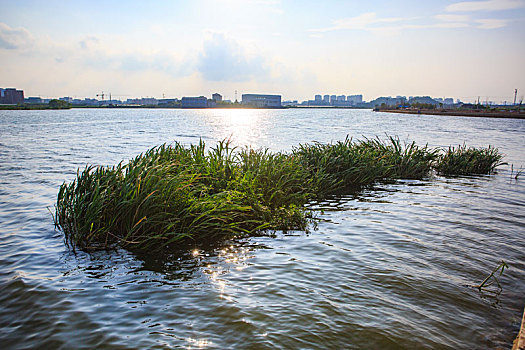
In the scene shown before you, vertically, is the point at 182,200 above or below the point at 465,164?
above

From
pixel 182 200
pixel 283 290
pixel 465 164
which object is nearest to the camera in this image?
pixel 283 290

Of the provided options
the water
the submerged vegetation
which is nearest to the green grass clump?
the submerged vegetation

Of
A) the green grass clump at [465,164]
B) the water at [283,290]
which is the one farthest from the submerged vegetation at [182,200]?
the green grass clump at [465,164]

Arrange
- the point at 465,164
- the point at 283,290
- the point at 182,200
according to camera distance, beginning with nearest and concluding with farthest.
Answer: the point at 283,290, the point at 182,200, the point at 465,164

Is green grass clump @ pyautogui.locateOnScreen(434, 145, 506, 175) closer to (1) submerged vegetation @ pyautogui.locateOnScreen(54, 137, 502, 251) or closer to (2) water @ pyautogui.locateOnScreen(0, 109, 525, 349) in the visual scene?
(1) submerged vegetation @ pyautogui.locateOnScreen(54, 137, 502, 251)

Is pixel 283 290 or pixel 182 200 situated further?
pixel 182 200

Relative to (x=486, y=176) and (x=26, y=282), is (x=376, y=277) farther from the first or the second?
(x=486, y=176)

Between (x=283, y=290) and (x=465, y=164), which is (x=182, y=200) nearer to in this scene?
(x=283, y=290)

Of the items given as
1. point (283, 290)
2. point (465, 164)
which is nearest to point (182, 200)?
point (283, 290)

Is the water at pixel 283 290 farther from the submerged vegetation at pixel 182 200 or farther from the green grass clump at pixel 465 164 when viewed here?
the green grass clump at pixel 465 164

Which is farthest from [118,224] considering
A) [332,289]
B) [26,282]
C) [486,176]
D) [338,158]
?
[486,176]

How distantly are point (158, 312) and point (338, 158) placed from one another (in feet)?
37.3

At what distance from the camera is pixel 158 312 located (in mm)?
5734

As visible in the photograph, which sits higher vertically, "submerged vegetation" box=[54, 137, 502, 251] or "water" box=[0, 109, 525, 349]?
"submerged vegetation" box=[54, 137, 502, 251]
